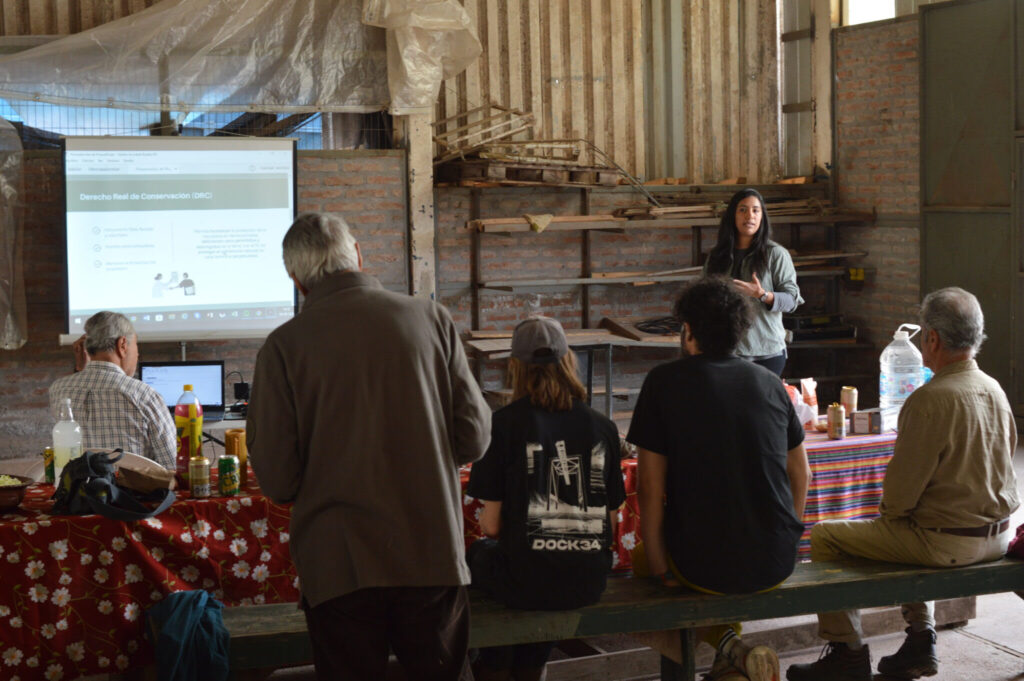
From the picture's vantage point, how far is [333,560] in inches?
97.9

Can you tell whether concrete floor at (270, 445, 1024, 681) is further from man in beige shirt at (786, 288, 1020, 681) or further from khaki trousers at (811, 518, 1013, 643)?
man in beige shirt at (786, 288, 1020, 681)

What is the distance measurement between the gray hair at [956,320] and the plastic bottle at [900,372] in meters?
1.18

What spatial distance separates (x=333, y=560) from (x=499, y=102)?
649 cm

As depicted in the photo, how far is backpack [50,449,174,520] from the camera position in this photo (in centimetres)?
328

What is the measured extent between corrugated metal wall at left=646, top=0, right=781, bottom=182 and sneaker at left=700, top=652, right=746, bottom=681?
20.4 feet

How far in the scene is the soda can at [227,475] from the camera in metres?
3.56

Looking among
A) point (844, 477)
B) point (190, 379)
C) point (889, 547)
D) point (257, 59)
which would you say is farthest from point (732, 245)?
point (257, 59)

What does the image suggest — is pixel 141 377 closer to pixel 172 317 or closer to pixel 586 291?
pixel 172 317

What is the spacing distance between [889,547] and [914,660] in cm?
51

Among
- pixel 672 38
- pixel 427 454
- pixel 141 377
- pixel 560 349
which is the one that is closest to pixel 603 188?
pixel 672 38

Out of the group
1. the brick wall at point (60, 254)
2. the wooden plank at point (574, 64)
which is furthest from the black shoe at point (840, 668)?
the wooden plank at point (574, 64)

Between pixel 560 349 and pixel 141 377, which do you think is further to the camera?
pixel 141 377

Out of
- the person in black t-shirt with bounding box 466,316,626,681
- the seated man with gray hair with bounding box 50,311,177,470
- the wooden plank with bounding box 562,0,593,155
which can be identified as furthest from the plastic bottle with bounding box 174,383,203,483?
the wooden plank with bounding box 562,0,593,155

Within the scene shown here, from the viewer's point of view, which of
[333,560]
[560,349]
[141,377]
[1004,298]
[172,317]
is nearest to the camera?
[333,560]
